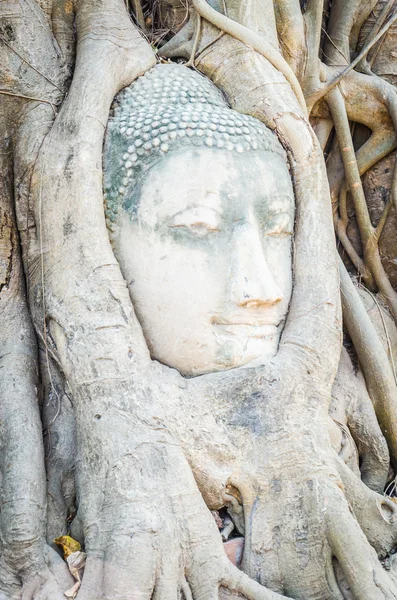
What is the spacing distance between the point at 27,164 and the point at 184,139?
20.2 inches

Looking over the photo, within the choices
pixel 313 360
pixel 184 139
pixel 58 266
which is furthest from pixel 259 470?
pixel 184 139

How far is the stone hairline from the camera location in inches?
97.5

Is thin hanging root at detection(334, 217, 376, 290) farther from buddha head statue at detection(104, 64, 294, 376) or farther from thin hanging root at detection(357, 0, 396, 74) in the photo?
buddha head statue at detection(104, 64, 294, 376)

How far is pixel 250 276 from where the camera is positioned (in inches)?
93.8

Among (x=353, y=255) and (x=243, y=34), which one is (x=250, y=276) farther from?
(x=353, y=255)

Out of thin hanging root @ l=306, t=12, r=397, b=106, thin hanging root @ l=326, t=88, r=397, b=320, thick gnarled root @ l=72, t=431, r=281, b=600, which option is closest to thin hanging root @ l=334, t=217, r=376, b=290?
thin hanging root @ l=326, t=88, r=397, b=320

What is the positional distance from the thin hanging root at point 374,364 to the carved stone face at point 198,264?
0.59 metres

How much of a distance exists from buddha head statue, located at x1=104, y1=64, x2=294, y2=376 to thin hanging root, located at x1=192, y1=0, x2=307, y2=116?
14.5 inches

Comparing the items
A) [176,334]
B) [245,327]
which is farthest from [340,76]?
[176,334]

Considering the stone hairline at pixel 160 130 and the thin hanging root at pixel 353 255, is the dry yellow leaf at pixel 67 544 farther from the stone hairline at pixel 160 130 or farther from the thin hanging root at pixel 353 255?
the thin hanging root at pixel 353 255

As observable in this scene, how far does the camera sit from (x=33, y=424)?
2.34 meters

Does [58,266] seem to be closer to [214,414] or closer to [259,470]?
[214,414]

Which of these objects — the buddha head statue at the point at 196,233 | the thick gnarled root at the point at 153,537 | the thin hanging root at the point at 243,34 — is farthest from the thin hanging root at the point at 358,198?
the thick gnarled root at the point at 153,537

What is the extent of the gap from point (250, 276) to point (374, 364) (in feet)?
2.58
